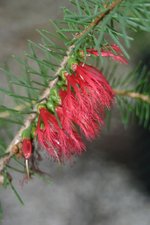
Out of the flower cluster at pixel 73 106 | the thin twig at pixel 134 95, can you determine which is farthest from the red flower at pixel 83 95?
the thin twig at pixel 134 95

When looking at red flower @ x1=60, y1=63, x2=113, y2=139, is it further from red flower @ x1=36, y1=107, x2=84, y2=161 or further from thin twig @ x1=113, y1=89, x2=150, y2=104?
thin twig @ x1=113, y1=89, x2=150, y2=104

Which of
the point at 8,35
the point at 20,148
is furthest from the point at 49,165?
the point at 20,148

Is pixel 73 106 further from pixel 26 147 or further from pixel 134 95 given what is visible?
pixel 134 95

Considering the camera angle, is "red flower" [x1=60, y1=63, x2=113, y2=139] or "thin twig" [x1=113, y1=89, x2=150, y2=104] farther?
"thin twig" [x1=113, y1=89, x2=150, y2=104]

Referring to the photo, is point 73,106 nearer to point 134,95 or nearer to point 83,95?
point 83,95

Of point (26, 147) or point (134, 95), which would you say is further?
point (134, 95)

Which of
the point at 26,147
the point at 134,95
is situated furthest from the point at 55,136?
the point at 134,95

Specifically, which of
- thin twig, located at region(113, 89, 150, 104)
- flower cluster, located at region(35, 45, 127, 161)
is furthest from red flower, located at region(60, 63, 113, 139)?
thin twig, located at region(113, 89, 150, 104)

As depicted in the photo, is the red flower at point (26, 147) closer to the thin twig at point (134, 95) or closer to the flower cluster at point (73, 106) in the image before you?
the flower cluster at point (73, 106)
